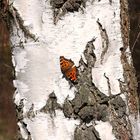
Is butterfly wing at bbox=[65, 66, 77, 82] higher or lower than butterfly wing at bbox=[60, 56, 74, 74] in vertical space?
lower

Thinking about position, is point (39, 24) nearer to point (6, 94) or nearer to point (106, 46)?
point (106, 46)

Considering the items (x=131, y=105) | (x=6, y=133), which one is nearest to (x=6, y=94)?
(x=6, y=133)

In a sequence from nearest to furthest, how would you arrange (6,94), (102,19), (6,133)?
(102,19), (6,133), (6,94)

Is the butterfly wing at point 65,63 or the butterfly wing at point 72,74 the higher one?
the butterfly wing at point 65,63
